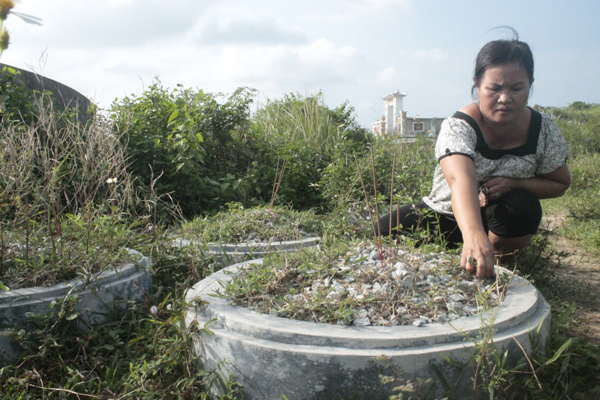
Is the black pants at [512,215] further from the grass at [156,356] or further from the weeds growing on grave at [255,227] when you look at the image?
the weeds growing on grave at [255,227]

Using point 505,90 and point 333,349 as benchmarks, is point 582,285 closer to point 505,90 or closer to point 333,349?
point 505,90

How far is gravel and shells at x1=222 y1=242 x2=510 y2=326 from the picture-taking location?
181 cm

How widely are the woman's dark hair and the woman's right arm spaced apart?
1.91 feet

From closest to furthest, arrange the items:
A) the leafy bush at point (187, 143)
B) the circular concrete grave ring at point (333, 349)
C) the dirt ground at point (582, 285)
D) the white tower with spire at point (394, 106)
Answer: the circular concrete grave ring at point (333, 349) → the dirt ground at point (582, 285) → the leafy bush at point (187, 143) → the white tower with spire at point (394, 106)

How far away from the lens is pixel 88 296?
7.35 feet

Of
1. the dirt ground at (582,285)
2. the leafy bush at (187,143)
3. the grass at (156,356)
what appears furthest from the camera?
the leafy bush at (187,143)

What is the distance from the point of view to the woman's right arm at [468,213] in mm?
1985

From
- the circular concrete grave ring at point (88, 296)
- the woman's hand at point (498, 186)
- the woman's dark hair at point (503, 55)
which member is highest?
the woman's dark hair at point (503, 55)

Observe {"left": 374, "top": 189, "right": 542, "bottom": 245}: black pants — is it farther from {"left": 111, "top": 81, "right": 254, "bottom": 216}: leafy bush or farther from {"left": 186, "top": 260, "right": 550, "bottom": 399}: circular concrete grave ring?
{"left": 111, "top": 81, "right": 254, "bottom": 216}: leafy bush

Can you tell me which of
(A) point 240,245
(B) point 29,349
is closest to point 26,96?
(A) point 240,245

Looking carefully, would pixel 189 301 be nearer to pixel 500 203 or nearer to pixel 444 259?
pixel 444 259

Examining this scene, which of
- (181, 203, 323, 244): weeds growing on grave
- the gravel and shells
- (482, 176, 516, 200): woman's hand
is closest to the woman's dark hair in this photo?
(482, 176, 516, 200): woman's hand

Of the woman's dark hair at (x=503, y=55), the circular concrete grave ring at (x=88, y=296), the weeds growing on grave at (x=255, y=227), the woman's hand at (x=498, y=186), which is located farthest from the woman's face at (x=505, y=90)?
the circular concrete grave ring at (x=88, y=296)

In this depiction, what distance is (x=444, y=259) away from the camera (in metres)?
A: 2.33
